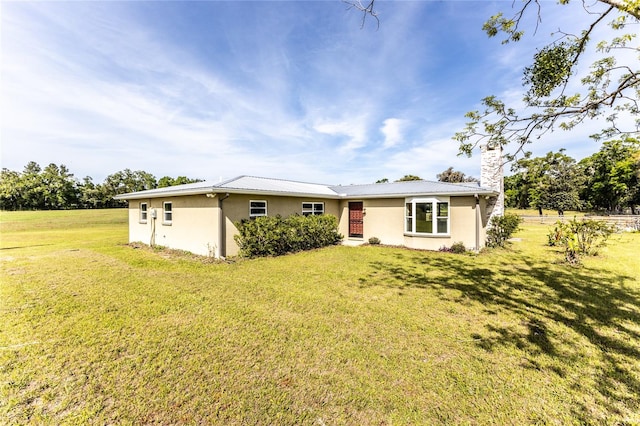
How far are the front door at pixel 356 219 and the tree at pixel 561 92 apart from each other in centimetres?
911

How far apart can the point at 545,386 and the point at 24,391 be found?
5.74 meters

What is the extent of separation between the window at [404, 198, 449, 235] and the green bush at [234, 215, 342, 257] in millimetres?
3876

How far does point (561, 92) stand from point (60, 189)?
2658 inches

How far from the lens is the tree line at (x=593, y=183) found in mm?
34969

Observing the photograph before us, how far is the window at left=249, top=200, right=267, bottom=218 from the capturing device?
10.6 m

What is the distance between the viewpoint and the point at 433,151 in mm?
16812

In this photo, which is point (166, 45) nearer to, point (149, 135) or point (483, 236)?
point (149, 135)

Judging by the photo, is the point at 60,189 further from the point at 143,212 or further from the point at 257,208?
the point at 257,208

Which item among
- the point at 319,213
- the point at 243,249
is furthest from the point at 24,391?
the point at 319,213

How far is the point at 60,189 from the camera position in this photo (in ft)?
155

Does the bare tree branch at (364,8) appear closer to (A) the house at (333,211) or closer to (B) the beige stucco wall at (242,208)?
(A) the house at (333,211)

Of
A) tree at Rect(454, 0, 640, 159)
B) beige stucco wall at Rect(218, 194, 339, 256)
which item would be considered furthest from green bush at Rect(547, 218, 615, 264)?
beige stucco wall at Rect(218, 194, 339, 256)

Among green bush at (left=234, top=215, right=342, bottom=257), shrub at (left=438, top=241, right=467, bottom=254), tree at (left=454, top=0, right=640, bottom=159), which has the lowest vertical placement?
shrub at (left=438, top=241, right=467, bottom=254)

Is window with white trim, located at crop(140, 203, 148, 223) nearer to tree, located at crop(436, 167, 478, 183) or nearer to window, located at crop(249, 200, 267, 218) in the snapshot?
window, located at crop(249, 200, 267, 218)
